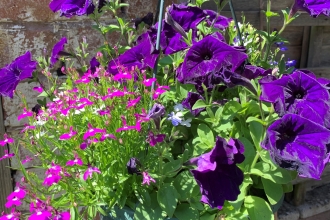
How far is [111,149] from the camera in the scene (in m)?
0.76

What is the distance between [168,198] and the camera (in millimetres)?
729

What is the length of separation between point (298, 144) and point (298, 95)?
0.34 ft

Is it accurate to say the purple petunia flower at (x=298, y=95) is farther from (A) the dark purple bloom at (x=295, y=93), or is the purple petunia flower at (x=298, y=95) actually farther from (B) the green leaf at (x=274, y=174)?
(B) the green leaf at (x=274, y=174)

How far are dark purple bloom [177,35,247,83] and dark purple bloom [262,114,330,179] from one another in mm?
164

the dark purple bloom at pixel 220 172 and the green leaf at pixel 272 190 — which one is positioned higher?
the dark purple bloom at pixel 220 172

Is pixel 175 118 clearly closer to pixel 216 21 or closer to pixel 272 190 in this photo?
pixel 272 190

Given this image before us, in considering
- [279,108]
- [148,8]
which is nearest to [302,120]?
[279,108]

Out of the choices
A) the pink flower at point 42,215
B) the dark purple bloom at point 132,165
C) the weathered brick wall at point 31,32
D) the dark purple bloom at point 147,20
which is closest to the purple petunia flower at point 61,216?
the pink flower at point 42,215

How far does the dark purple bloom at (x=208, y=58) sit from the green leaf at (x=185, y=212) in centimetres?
27

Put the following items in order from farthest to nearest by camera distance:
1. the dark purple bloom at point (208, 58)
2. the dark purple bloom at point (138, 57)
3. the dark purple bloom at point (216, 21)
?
the dark purple bloom at point (216, 21), the dark purple bloom at point (138, 57), the dark purple bloom at point (208, 58)

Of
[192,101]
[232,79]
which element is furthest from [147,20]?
[232,79]

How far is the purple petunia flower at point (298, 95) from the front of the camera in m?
0.68

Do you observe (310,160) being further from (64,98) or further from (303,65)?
(303,65)

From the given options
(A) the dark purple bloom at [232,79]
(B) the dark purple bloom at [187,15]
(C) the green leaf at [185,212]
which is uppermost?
(B) the dark purple bloom at [187,15]
